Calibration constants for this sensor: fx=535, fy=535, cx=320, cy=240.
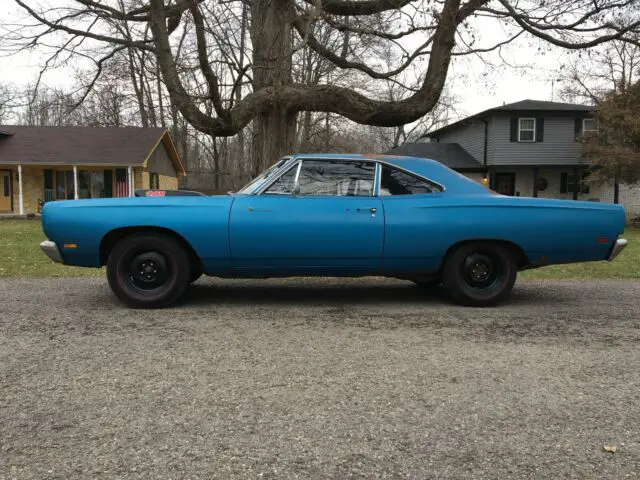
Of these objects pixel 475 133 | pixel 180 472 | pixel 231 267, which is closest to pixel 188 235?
pixel 231 267

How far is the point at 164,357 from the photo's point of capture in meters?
3.90

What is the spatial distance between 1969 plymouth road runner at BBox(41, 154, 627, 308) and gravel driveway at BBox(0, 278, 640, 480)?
392 mm

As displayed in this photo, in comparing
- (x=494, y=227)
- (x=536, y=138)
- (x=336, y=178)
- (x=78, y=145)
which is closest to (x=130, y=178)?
(x=78, y=145)

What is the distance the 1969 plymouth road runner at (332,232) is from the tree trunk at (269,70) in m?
6.49

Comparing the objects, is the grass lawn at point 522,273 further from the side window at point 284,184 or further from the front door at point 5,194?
the front door at point 5,194

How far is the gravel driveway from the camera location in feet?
A: 8.06

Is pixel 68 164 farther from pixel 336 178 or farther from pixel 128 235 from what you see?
pixel 336 178

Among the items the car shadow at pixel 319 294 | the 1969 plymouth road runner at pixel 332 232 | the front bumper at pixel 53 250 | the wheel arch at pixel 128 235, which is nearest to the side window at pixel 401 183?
the 1969 plymouth road runner at pixel 332 232

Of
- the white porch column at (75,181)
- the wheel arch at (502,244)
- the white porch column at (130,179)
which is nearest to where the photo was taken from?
the wheel arch at (502,244)

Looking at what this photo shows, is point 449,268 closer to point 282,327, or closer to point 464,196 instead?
point 464,196

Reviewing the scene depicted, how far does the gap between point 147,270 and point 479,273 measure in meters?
3.50

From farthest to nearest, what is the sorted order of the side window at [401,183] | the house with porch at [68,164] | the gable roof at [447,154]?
1. the gable roof at [447,154]
2. the house with porch at [68,164]
3. the side window at [401,183]

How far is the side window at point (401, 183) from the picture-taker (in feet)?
18.8

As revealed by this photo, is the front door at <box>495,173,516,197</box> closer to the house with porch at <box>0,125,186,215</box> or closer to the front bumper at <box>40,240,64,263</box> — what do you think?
the house with porch at <box>0,125,186,215</box>
